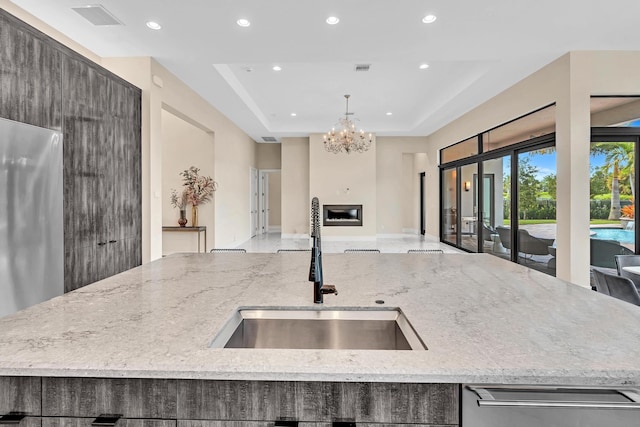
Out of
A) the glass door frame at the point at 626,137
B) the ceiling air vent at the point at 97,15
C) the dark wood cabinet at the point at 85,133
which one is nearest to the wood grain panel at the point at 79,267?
the dark wood cabinet at the point at 85,133

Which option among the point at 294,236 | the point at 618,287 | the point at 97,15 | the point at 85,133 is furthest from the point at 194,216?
the point at 618,287

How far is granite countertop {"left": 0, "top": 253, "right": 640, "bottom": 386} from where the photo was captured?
2.70 feet

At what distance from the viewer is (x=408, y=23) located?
148 inches

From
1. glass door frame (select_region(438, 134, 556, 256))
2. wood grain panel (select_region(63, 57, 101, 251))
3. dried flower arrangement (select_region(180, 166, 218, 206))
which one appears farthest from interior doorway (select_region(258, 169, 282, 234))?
wood grain panel (select_region(63, 57, 101, 251))

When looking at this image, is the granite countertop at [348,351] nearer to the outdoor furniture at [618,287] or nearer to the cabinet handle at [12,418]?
the cabinet handle at [12,418]

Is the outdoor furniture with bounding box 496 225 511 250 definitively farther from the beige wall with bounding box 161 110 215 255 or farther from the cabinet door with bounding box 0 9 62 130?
the cabinet door with bounding box 0 9 62 130

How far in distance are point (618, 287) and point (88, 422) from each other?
3.31m

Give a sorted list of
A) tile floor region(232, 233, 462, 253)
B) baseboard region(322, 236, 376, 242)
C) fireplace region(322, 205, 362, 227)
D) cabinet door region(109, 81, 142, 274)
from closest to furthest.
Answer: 1. cabinet door region(109, 81, 142, 274)
2. tile floor region(232, 233, 462, 253)
3. baseboard region(322, 236, 376, 242)
4. fireplace region(322, 205, 362, 227)

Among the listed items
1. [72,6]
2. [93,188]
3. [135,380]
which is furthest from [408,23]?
[135,380]

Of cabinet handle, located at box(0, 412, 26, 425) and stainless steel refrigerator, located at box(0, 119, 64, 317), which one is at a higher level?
stainless steel refrigerator, located at box(0, 119, 64, 317)

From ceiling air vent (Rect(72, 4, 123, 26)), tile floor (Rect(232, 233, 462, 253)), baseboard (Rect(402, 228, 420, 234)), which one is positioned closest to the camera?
ceiling air vent (Rect(72, 4, 123, 26))

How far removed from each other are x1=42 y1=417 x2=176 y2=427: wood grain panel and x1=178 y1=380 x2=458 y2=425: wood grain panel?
0.05 meters

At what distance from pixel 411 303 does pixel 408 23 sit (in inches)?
136

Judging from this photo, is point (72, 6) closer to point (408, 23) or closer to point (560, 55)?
point (408, 23)
